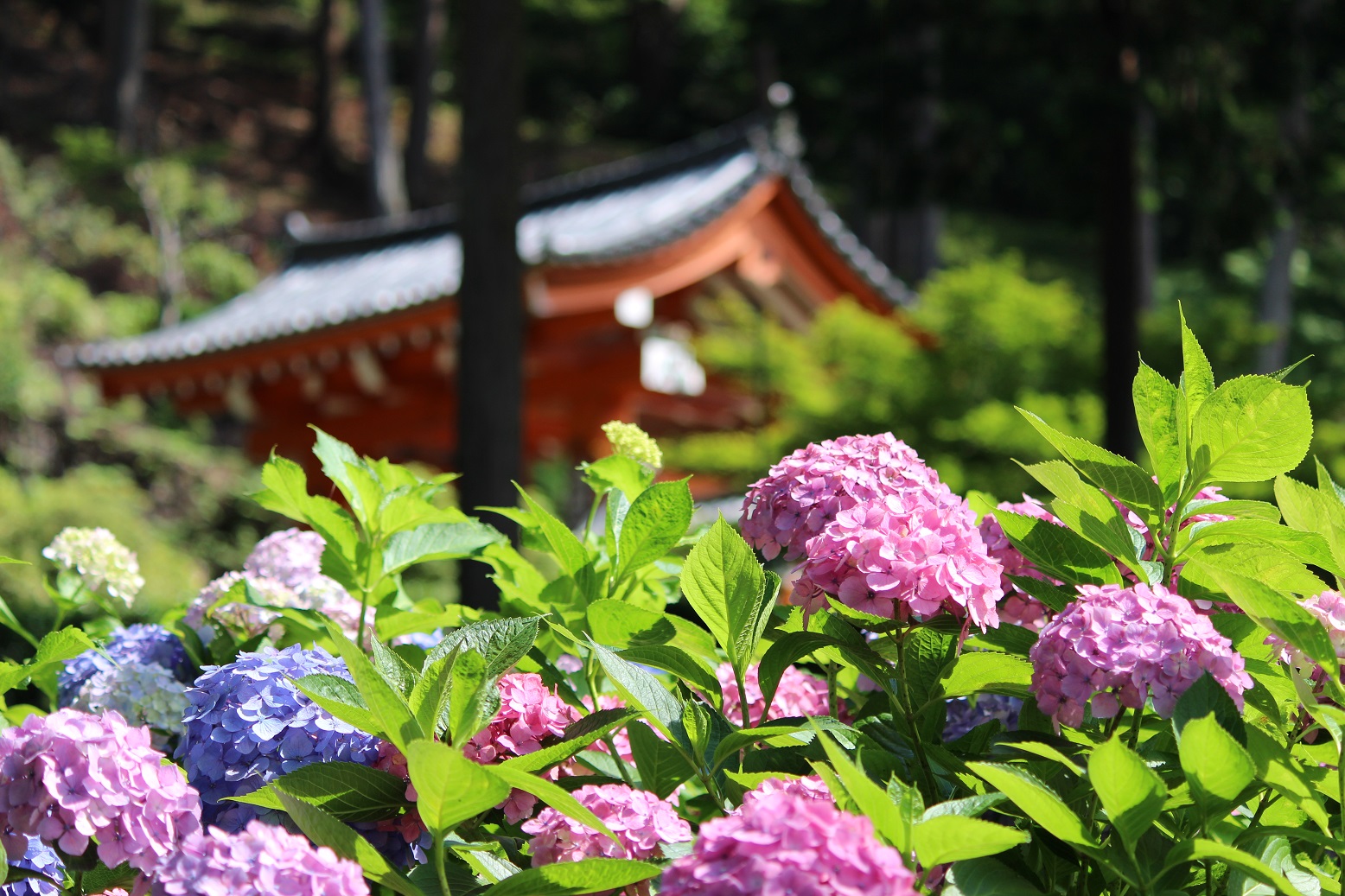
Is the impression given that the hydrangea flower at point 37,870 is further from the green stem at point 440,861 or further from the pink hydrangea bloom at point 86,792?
the green stem at point 440,861

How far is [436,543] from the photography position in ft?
3.75

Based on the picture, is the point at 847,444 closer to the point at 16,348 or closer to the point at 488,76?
the point at 488,76

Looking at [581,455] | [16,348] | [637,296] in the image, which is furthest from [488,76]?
[16,348]

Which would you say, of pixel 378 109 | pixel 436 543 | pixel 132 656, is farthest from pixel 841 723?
pixel 378 109

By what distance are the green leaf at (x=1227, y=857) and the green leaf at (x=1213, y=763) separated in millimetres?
28

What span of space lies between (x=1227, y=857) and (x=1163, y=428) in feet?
1.06

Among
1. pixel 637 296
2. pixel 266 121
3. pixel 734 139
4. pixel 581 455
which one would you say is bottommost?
pixel 581 455

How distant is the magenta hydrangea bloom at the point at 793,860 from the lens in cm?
61

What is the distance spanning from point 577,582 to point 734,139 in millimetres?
8348

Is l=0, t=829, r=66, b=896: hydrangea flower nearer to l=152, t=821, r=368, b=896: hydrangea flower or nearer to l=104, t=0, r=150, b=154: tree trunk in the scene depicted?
l=152, t=821, r=368, b=896: hydrangea flower

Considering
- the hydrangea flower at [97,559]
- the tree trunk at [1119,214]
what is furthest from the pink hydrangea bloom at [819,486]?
the tree trunk at [1119,214]

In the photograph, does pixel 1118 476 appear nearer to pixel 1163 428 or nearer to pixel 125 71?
pixel 1163 428

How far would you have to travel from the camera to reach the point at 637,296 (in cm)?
693

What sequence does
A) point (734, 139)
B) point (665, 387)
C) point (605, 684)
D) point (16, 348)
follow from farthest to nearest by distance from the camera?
1. point (16, 348)
2. point (734, 139)
3. point (665, 387)
4. point (605, 684)
